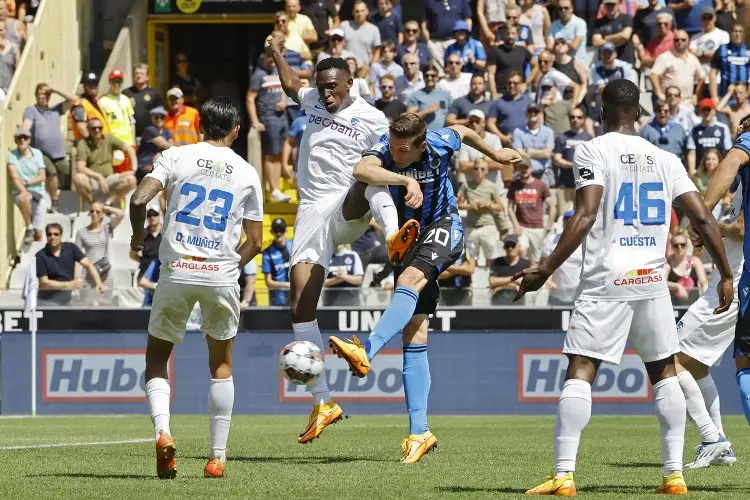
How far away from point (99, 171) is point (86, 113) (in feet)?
3.49

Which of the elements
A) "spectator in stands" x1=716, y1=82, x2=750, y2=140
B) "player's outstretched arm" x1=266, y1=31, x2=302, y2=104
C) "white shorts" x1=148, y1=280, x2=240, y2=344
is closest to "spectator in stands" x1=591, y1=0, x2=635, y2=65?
"spectator in stands" x1=716, y1=82, x2=750, y2=140

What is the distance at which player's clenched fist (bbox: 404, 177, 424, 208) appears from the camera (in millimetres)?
9742

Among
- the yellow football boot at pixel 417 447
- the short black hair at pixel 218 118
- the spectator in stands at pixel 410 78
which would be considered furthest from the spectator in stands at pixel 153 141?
the short black hair at pixel 218 118

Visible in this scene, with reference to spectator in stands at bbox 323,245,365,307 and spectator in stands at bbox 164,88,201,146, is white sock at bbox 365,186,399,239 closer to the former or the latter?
spectator in stands at bbox 323,245,365,307

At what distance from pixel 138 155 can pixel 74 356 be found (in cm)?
440

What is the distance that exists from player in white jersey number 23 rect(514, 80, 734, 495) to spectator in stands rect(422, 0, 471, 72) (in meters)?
16.3

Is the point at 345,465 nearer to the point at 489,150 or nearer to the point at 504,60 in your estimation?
the point at 489,150

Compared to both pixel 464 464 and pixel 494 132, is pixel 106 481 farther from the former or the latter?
pixel 494 132

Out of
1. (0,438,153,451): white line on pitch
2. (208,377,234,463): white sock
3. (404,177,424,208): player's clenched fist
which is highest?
(404,177,424,208): player's clenched fist

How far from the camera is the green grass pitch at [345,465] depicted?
793 centimetres

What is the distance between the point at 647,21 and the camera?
2412cm

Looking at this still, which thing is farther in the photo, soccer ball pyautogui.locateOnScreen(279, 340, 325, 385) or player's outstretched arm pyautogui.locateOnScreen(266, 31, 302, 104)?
player's outstretched arm pyautogui.locateOnScreen(266, 31, 302, 104)

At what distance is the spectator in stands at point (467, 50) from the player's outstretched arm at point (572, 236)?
15.9 m

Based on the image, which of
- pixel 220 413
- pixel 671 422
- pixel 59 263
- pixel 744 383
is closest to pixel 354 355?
pixel 220 413
